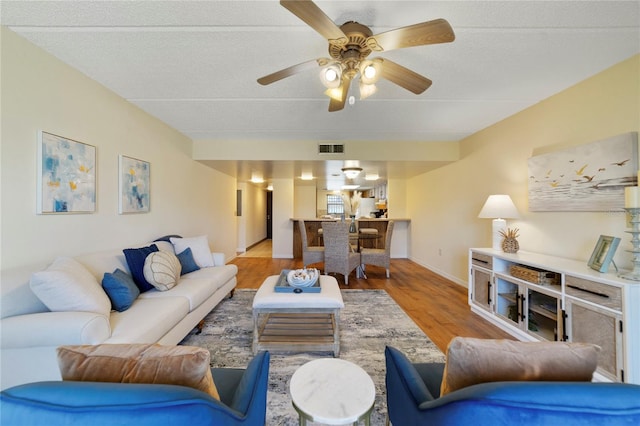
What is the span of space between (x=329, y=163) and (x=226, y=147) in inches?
70.2

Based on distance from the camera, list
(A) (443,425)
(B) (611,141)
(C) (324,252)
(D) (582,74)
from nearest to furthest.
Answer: (A) (443,425) → (B) (611,141) → (D) (582,74) → (C) (324,252)

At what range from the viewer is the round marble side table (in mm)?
888

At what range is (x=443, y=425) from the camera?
0.68 m

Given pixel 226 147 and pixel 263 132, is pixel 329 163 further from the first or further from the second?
pixel 226 147

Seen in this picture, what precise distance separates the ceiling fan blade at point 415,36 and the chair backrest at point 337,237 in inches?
112

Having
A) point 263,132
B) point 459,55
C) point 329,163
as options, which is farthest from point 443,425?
point 329,163

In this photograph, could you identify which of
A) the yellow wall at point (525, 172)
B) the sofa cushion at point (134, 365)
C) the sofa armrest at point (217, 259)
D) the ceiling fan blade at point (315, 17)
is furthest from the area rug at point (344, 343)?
the ceiling fan blade at point (315, 17)

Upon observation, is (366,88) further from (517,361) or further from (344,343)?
(344,343)

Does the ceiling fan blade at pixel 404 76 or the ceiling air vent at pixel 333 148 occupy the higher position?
the ceiling air vent at pixel 333 148

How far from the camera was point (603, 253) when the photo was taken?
1.86m

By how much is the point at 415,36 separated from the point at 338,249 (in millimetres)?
3210

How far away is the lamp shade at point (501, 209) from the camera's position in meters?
2.67

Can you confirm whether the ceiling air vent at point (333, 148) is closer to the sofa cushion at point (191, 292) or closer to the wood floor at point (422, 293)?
the wood floor at point (422, 293)

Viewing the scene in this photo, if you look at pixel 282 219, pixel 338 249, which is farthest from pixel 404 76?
pixel 282 219
